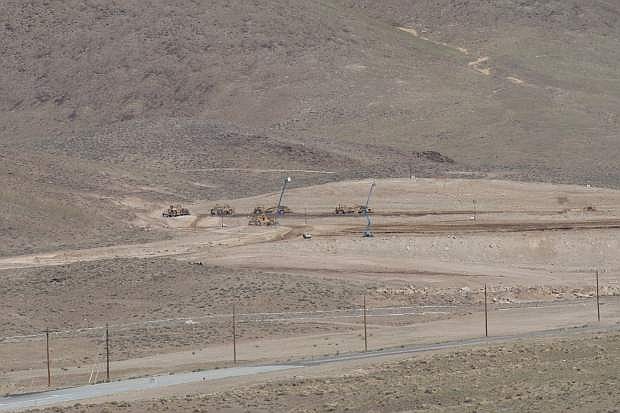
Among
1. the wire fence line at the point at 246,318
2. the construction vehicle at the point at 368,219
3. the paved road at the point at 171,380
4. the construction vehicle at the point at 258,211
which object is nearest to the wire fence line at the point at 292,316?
the wire fence line at the point at 246,318

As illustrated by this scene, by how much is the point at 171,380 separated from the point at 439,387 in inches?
273

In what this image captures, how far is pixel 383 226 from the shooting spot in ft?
214

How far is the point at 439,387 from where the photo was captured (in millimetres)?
30766

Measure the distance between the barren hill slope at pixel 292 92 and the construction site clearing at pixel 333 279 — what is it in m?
16.5

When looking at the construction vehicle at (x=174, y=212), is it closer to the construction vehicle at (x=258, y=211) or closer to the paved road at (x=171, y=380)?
the construction vehicle at (x=258, y=211)

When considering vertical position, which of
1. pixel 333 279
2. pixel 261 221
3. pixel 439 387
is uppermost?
pixel 261 221

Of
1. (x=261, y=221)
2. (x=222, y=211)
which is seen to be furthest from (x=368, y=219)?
(x=222, y=211)

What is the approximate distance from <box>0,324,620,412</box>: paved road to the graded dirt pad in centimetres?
116

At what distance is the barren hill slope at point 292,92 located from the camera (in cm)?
9800

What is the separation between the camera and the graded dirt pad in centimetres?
2881

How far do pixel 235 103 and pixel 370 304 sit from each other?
8645 cm

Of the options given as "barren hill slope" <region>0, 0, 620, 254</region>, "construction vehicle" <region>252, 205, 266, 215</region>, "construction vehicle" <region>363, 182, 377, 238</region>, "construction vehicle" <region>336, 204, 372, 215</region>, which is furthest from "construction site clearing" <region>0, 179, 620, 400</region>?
"barren hill slope" <region>0, 0, 620, 254</region>

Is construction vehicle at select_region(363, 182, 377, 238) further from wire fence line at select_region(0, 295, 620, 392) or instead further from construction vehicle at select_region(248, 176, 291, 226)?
wire fence line at select_region(0, 295, 620, 392)

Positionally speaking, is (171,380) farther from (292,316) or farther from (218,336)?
(292,316)
